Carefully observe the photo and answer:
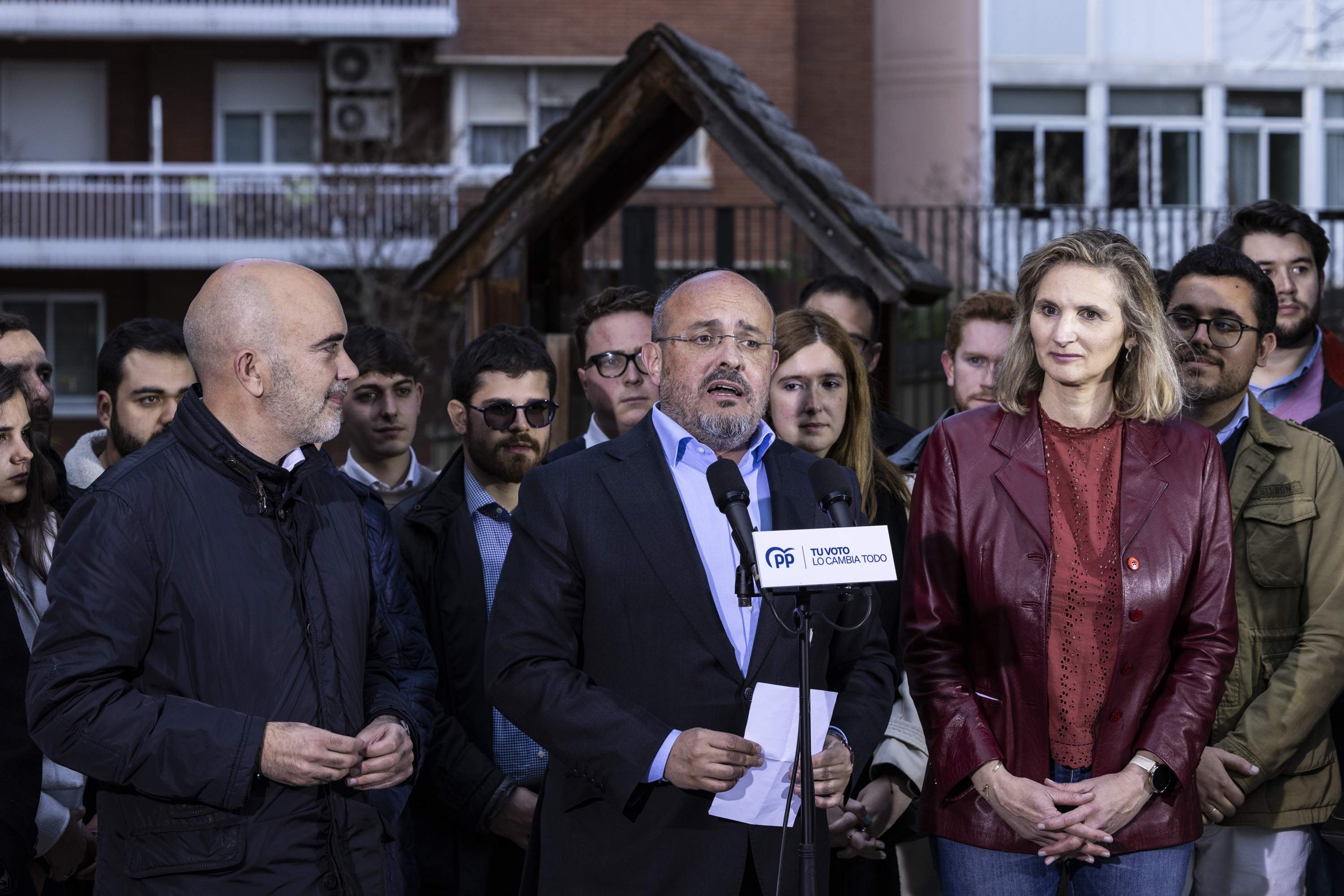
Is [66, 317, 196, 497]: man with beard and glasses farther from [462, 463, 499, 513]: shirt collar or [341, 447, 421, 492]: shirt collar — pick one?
[462, 463, 499, 513]: shirt collar

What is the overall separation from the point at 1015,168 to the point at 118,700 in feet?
70.4

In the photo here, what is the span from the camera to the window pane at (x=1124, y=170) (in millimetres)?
23094

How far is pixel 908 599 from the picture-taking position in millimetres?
3781

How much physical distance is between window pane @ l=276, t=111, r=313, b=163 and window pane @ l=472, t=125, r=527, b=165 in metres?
2.85

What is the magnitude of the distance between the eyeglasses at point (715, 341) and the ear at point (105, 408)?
2.66m

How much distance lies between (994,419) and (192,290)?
22.4 m

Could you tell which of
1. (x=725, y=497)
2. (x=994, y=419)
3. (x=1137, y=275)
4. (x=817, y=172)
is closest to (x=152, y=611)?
(x=725, y=497)

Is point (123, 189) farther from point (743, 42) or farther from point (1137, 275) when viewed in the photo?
point (1137, 275)

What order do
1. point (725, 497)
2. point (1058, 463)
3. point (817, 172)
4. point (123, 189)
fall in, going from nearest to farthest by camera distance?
point (725, 497) < point (1058, 463) < point (817, 172) < point (123, 189)

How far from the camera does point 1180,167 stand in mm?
23938

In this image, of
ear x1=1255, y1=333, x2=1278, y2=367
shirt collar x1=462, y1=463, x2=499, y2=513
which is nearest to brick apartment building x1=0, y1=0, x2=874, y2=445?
shirt collar x1=462, y1=463, x2=499, y2=513

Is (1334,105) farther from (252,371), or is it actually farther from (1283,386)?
(252,371)

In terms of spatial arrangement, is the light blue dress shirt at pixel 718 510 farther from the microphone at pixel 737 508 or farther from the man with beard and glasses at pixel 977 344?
the man with beard and glasses at pixel 977 344

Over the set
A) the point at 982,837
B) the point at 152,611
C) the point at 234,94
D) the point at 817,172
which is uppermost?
the point at 234,94
